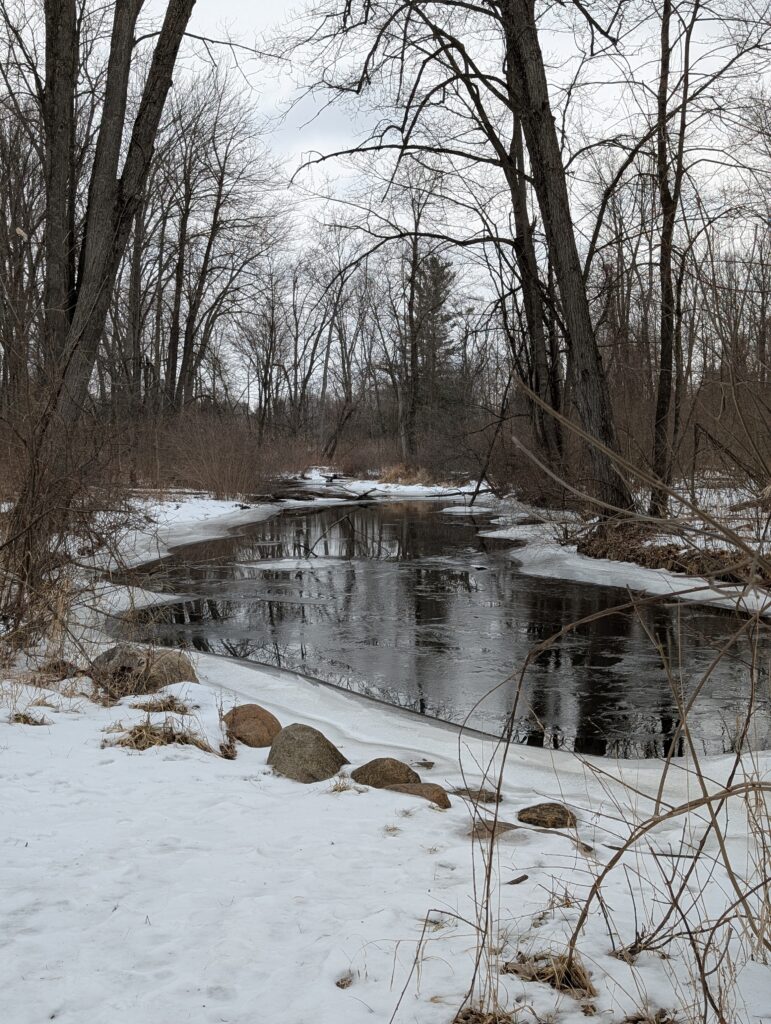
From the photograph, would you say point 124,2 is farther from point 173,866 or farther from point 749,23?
point 173,866

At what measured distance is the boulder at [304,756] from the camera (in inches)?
158

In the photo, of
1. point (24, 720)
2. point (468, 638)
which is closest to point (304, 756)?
point (24, 720)

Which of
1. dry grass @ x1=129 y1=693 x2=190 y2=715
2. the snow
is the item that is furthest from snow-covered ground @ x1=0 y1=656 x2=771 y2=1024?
the snow

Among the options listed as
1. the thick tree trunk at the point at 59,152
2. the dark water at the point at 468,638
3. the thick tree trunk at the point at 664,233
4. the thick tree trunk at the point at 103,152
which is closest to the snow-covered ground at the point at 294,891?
the dark water at the point at 468,638

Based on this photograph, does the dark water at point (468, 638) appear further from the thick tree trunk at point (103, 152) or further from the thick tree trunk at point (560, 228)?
the thick tree trunk at point (103, 152)

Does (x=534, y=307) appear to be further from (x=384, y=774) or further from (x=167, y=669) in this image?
(x=384, y=774)

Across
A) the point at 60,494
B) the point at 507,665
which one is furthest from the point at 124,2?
the point at 507,665

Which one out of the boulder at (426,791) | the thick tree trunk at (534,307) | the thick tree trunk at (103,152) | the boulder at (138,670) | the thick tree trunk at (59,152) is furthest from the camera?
the thick tree trunk at (534,307)

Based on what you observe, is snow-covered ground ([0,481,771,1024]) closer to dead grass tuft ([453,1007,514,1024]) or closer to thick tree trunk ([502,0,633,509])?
dead grass tuft ([453,1007,514,1024])

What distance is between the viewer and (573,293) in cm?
1114

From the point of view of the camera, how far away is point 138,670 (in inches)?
213

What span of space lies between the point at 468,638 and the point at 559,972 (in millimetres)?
5315

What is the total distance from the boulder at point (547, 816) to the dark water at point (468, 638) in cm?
47

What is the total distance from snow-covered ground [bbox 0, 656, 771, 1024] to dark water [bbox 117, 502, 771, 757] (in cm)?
58
